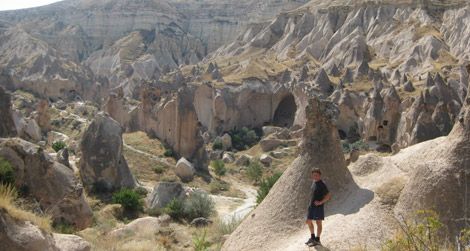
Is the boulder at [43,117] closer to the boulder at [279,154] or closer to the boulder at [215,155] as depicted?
the boulder at [215,155]

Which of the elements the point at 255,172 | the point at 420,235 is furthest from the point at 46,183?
the point at 255,172

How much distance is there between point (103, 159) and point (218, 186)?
8379 mm

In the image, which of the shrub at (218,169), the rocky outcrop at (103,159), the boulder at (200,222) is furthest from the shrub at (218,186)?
the boulder at (200,222)

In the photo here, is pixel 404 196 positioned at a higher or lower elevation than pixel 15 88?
higher

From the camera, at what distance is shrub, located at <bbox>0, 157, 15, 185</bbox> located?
1239 cm

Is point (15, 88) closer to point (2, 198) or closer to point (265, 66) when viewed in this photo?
point (265, 66)

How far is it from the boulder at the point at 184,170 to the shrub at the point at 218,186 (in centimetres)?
128

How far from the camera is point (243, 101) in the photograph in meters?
55.9

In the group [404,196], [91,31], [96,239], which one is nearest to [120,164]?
[96,239]

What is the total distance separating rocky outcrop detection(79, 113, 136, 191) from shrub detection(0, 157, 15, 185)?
1119 centimetres

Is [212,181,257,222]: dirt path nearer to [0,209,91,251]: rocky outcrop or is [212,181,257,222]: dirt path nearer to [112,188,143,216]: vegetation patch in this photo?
[112,188,143,216]: vegetation patch

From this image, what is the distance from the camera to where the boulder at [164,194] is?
70.9 ft

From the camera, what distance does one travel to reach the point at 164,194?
22.1m

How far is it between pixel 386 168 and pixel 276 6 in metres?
125
